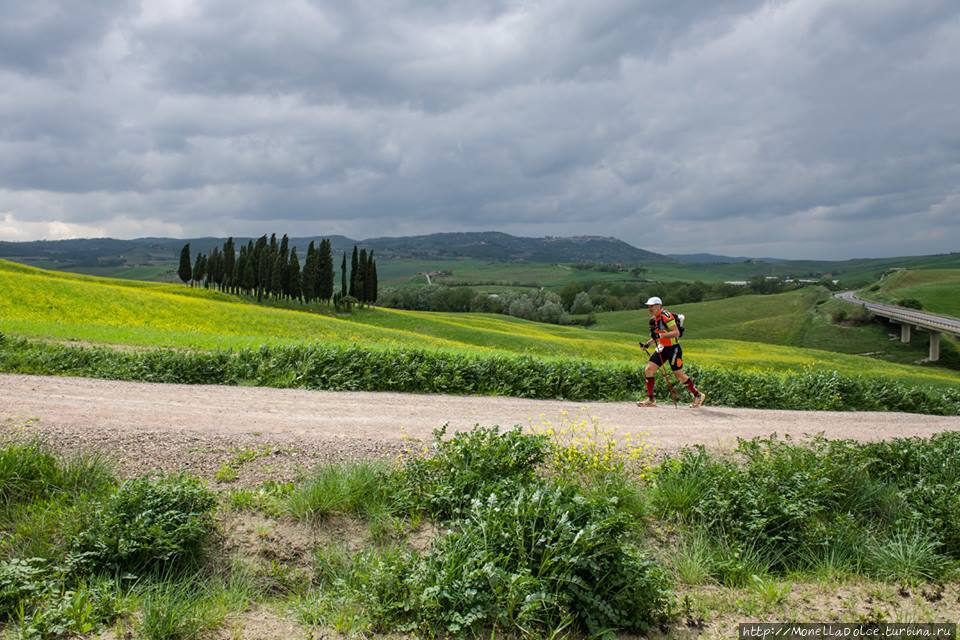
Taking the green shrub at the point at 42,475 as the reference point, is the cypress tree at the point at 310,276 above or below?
above

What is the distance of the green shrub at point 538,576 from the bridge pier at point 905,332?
270 feet

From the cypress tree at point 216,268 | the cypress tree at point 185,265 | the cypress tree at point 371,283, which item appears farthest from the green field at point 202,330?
the cypress tree at point 185,265

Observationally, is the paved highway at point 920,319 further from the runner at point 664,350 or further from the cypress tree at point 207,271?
the cypress tree at point 207,271

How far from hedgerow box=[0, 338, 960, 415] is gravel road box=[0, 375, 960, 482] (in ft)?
2.39

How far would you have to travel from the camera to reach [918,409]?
60.4ft

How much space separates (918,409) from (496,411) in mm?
14888

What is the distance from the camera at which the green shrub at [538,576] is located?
4.94 meters

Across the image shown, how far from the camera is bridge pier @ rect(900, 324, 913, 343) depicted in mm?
70875

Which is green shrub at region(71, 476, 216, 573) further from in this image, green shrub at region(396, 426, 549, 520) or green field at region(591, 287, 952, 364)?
green field at region(591, 287, 952, 364)

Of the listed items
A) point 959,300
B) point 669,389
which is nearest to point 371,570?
point 669,389

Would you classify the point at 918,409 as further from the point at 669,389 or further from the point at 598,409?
the point at 598,409

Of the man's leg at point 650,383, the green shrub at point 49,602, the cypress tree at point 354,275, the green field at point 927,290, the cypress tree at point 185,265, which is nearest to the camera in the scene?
the green shrub at point 49,602

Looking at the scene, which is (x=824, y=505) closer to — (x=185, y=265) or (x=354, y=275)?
(x=354, y=275)

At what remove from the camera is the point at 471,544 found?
5.60 meters
